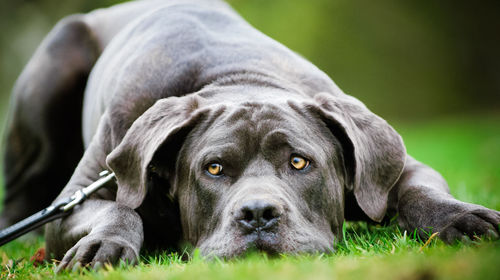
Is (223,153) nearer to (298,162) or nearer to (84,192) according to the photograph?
(298,162)

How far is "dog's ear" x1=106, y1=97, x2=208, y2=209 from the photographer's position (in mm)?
3469

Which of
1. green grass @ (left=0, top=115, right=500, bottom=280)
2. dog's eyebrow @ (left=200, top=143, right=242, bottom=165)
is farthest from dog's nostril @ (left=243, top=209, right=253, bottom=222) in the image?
dog's eyebrow @ (left=200, top=143, right=242, bottom=165)

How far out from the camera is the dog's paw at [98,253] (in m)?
2.94

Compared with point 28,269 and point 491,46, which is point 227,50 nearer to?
point 28,269

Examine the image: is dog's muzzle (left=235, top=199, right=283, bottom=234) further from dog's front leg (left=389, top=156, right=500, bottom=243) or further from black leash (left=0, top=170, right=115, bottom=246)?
black leash (left=0, top=170, right=115, bottom=246)

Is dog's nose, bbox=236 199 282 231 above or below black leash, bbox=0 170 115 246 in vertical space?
above

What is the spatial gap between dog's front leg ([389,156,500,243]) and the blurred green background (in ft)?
50.9

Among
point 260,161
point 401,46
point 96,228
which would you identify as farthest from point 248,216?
point 401,46

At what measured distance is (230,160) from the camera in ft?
10.9

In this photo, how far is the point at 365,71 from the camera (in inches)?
766

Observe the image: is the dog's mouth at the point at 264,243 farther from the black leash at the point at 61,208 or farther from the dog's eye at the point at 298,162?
the black leash at the point at 61,208

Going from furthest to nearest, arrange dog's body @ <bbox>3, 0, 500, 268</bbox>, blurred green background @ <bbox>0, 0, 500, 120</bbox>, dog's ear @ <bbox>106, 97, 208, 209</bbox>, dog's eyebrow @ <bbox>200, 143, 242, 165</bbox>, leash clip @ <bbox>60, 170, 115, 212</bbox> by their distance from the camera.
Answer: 1. blurred green background @ <bbox>0, 0, 500, 120</bbox>
2. leash clip @ <bbox>60, 170, 115, 212</bbox>
3. dog's ear @ <bbox>106, 97, 208, 209</bbox>
4. dog's eyebrow @ <bbox>200, 143, 242, 165</bbox>
5. dog's body @ <bbox>3, 0, 500, 268</bbox>

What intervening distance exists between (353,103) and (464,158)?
6471 mm

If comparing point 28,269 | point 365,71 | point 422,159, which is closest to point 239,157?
point 28,269
